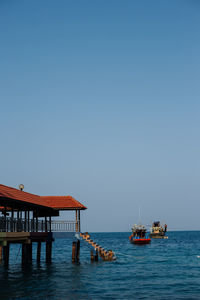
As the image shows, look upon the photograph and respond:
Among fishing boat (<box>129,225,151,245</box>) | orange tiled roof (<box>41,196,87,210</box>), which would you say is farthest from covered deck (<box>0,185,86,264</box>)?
fishing boat (<box>129,225,151,245</box>)

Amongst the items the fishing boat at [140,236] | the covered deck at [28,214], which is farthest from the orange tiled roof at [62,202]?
the fishing boat at [140,236]

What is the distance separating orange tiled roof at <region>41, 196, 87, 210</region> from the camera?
109ft

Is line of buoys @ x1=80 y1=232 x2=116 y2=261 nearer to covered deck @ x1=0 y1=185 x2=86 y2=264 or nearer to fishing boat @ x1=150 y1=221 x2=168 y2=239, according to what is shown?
covered deck @ x1=0 y1=185 x2=86 y2=264

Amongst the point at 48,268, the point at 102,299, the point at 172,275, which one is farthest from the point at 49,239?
the point at 102,299

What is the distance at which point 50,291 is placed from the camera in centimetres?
2134

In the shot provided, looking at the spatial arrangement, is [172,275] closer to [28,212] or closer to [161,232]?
[28,212]

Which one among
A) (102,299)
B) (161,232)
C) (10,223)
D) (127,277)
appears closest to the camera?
(102,299)

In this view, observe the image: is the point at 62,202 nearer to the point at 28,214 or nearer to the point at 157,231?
Result: the point at 28,214

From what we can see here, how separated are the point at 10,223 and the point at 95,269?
10.6 metres

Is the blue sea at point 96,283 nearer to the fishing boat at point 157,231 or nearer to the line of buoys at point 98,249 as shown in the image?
the line of buoys at point 98,249

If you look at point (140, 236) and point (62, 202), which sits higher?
point (62, 202)

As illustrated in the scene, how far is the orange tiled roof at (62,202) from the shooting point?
→ 1313 inches

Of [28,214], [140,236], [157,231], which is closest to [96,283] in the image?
[28,214]

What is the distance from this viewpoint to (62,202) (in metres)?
34.4
